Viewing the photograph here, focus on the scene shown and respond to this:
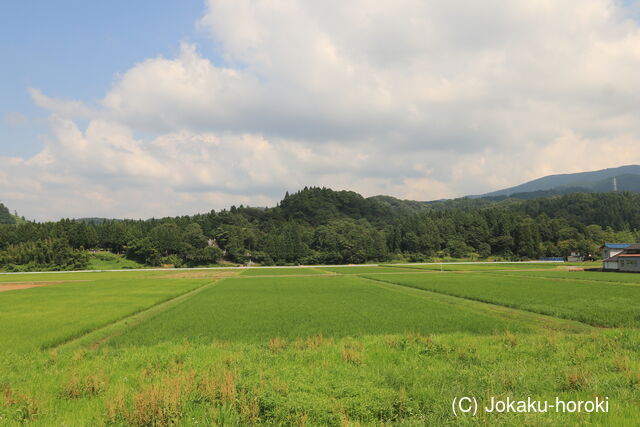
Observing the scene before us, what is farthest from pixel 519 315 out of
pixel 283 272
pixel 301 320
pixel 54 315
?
pixel 283 272

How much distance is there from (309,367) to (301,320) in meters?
11.2

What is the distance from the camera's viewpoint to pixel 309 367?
38.2ft

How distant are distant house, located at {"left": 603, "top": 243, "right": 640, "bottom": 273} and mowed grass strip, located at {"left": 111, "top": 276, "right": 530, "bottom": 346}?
5590 centimetres

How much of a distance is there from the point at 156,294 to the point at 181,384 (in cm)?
3377

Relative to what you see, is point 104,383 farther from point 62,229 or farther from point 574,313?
point 62,229

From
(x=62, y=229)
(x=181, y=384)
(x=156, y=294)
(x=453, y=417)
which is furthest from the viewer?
(x=62, y=229)

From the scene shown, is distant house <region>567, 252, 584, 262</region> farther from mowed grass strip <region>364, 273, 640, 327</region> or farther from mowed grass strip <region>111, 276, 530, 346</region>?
mowed grass strip <region>111, 276, 530, 346</region>

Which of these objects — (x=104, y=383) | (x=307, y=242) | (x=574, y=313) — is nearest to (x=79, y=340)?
(x=104, y=383)

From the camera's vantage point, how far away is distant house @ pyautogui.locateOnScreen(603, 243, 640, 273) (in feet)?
207

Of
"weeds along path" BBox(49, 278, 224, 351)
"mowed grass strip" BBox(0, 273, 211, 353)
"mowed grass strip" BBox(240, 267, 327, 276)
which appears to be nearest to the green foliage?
"mowed grass strip" BBox(240, 267, 327, 276)

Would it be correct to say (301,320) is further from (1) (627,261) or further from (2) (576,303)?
(1) (627,261)

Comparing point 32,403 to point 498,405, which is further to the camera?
point 32,403

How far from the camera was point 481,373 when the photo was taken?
35.3 ft

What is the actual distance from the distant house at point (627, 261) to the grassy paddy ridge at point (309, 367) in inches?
2048
